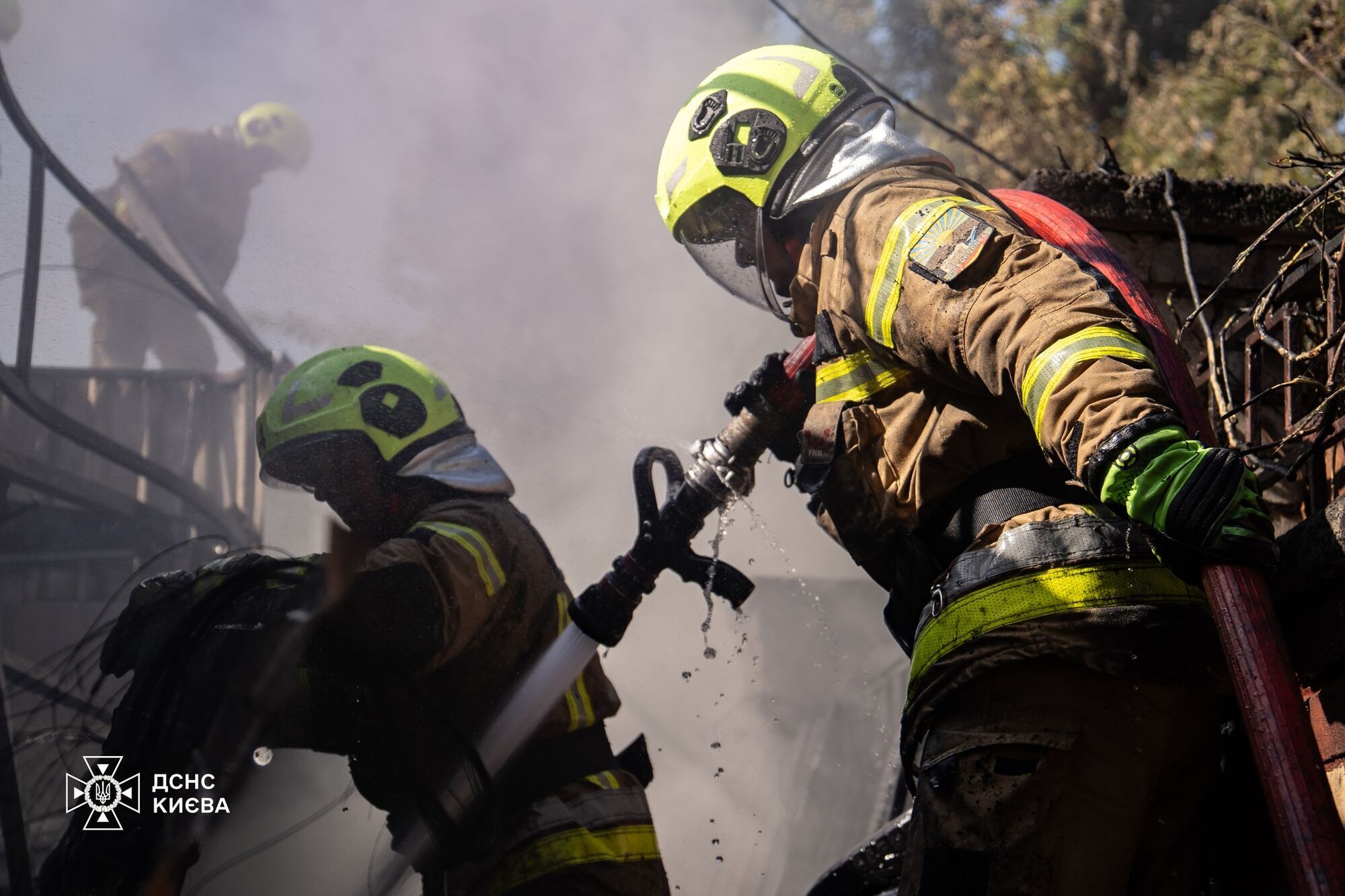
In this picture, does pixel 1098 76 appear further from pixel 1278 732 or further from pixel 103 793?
pixel 103 793

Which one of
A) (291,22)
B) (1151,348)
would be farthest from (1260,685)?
(291,22)

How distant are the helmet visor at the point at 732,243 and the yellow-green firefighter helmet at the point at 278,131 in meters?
1.28

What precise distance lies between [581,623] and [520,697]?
230 mm

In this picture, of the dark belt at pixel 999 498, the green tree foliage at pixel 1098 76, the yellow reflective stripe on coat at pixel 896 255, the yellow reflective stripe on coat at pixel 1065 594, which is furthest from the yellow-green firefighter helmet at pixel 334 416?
the green tree foliage at pixel 1098 76

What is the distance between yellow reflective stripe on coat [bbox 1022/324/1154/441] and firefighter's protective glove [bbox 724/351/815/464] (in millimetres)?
1009

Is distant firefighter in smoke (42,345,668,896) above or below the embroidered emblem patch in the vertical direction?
below

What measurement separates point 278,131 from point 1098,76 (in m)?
11.4

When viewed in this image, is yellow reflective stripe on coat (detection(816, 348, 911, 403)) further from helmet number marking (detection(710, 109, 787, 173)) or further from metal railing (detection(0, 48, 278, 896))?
metal railing (detection(0, 48, 278, 896))

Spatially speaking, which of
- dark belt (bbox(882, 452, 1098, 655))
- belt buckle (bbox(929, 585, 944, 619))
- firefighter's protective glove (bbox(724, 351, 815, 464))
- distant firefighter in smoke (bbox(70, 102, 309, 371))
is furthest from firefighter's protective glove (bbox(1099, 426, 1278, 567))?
distant firefighter in smoke (bbox(70, 102, 309, 371))

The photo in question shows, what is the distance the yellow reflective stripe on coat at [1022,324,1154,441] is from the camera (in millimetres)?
1623

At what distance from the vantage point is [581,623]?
8.70 feet

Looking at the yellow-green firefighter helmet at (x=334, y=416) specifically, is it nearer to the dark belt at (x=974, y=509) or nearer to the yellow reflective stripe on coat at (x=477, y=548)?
the yellow reflective stripe on coat at (x=477, y=548)

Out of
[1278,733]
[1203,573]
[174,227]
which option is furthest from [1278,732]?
[174,227]

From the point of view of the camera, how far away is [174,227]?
114 inches
